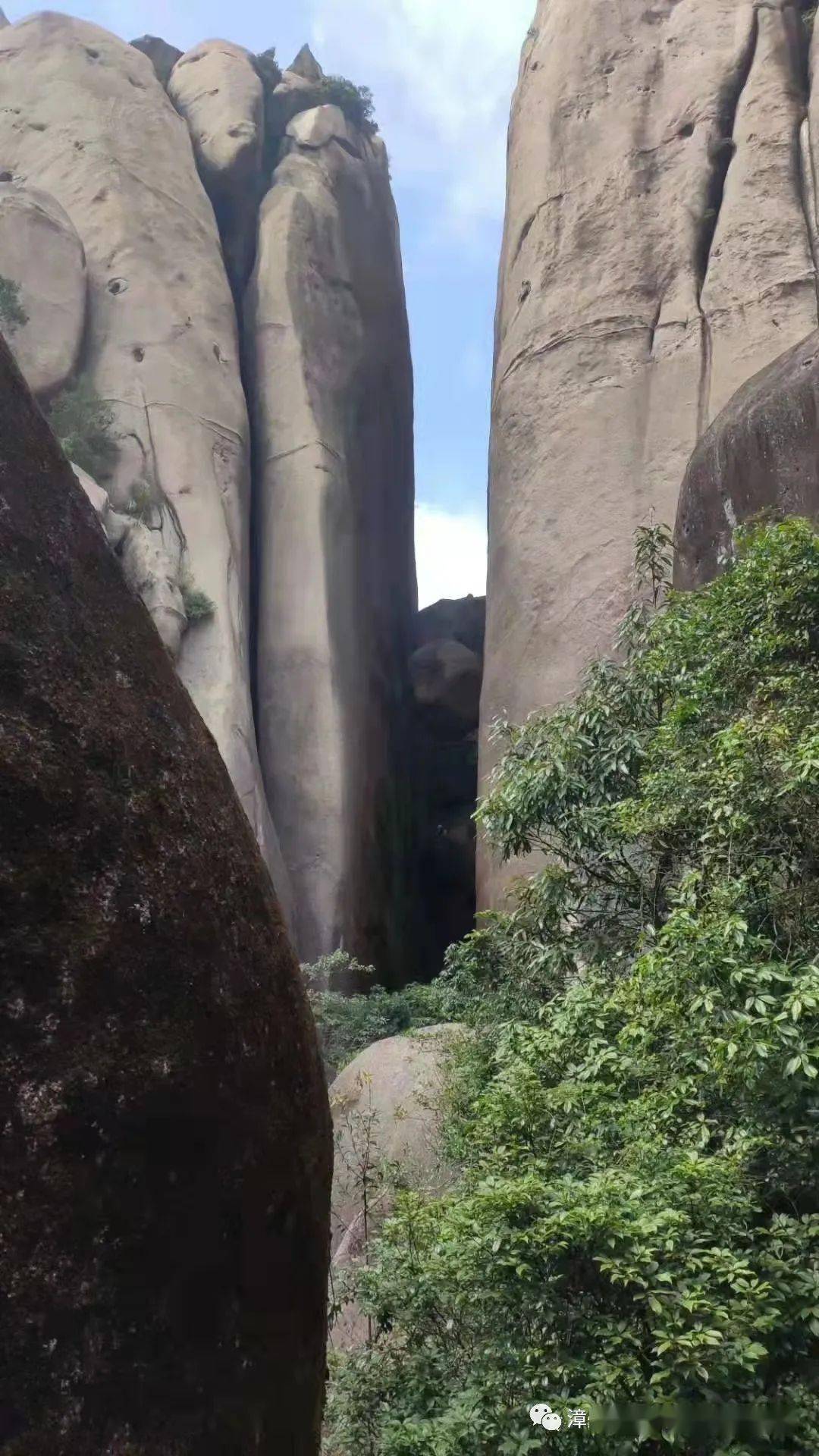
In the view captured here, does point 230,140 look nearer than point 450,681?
No

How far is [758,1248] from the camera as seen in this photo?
500 cm

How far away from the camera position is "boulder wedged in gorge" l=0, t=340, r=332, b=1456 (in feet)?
7.66

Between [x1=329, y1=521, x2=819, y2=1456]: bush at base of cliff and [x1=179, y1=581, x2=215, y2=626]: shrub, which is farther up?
[x1=179, y1=581, x2=215, y2=626]: shrub

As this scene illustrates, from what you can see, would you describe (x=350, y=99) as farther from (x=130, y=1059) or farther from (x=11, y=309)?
(x=130, y=1059)

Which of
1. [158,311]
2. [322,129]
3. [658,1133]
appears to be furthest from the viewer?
[322,129]

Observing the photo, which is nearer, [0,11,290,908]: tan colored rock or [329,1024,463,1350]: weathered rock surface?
[329,1024,463,1350]: weathered rock surface

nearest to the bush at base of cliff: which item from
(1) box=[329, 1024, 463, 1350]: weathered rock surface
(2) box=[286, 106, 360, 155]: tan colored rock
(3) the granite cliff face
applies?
(1) box=[329, 1024, 463, 1350]: weathered rock surface

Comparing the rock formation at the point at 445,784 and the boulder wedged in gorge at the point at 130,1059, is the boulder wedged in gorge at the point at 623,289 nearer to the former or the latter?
the rock formation at the point at 445,784

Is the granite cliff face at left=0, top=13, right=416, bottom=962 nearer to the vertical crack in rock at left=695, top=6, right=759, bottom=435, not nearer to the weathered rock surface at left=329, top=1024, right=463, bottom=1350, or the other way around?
the weathered rock surface at left=329, top=1024, right=463, bottom=1350

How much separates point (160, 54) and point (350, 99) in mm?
3491

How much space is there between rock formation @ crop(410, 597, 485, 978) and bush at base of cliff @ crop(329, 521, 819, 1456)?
12359 millimetres

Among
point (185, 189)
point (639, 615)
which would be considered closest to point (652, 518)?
point (639, 615)

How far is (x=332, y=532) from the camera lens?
754 inches

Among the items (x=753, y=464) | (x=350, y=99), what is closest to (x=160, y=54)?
(x=350, y=99)
